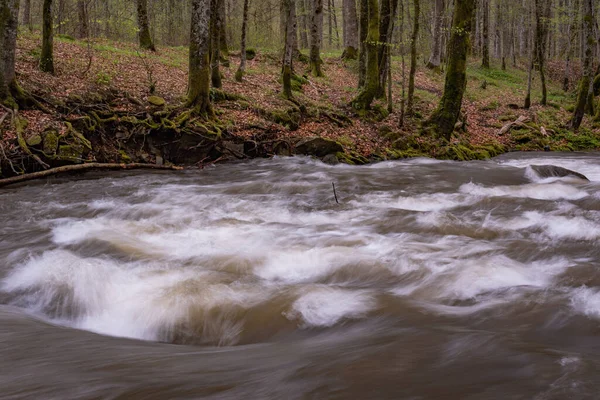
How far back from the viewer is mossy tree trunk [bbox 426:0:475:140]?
13.1 m

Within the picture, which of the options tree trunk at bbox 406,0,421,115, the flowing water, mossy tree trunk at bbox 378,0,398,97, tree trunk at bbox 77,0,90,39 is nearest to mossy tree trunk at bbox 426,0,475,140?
tree trunk at bbox 406,0,421,115

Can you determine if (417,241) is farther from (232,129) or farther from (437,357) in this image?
(232,129)

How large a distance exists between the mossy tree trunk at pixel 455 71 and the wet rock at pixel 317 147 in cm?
365

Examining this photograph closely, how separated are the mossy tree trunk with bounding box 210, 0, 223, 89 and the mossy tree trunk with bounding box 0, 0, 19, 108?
19.5 ft

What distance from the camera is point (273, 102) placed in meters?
15.2

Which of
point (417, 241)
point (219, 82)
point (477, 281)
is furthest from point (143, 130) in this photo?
point (477, 281)

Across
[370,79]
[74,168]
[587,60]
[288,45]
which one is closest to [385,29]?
[370,79]

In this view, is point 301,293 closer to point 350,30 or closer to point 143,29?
point 143,29

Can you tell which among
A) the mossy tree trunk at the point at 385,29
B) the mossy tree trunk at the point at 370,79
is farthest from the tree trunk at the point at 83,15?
the mossy tree trunk at the point at 385,29

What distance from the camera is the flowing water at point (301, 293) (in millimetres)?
2309

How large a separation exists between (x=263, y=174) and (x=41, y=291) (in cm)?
687

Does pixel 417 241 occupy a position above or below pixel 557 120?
below

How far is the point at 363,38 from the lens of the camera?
18.0 m

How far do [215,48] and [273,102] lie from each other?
10.7 ft
